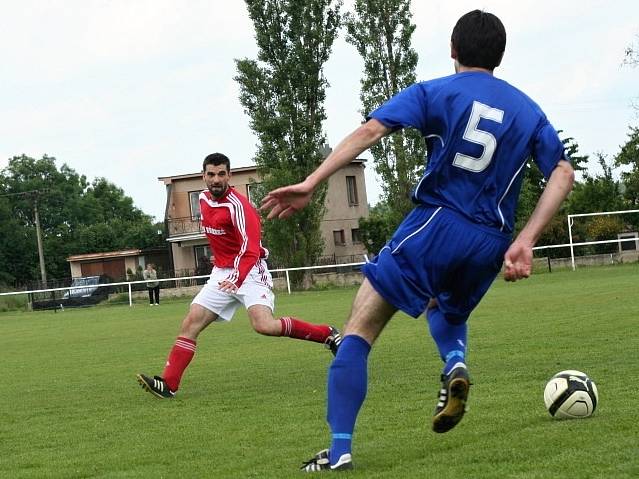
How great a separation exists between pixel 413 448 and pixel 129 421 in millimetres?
2811

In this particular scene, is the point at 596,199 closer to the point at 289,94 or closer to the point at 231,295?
the point at 289,94

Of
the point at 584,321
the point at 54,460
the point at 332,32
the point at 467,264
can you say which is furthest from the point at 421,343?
the point at 332,32

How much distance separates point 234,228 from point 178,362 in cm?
126

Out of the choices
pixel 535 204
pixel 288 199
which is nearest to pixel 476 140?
pixel 288 199

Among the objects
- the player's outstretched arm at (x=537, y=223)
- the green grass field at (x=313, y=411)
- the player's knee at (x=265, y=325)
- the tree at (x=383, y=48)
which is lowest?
the green grass field at (x=313, y=411)

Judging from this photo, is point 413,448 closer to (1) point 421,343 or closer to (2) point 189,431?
(2) point 189,431

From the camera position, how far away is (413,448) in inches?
215

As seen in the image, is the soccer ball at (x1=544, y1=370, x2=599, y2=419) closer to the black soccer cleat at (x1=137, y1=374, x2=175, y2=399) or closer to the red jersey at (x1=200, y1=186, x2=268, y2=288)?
the red jersey at (x1=200, y1=186, x2=268, y2=288)

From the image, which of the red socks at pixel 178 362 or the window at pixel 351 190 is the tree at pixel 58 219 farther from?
the red socks at pixel 178 362

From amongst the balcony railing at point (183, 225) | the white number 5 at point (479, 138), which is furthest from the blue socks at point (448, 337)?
the balcony railing at point (183, 225)

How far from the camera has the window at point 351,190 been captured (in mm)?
64062

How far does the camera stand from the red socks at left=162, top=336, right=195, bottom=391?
29.7ft

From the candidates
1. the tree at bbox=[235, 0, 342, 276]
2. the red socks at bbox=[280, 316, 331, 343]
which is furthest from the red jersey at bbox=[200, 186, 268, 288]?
the tree at bbox=[235, 0, 342, 276]

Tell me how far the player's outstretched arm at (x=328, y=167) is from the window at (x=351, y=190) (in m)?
59.4
